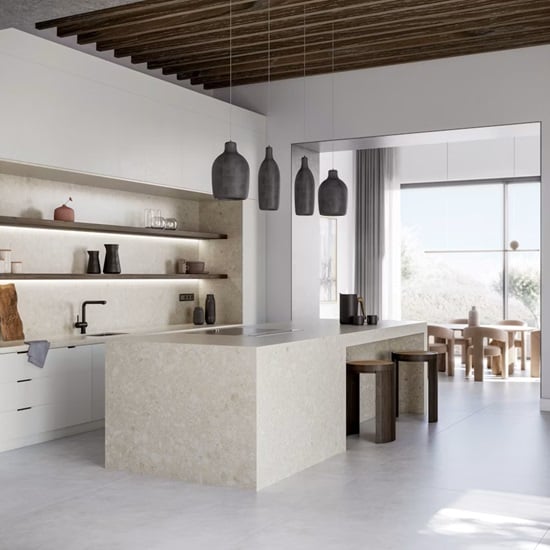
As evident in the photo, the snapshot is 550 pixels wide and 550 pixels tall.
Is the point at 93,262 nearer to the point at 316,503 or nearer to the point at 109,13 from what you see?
the point at 109,13

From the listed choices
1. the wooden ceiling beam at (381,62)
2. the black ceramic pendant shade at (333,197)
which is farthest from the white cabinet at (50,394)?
the wooden ceiling beam at (381,62)

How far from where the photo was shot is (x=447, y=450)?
5.62 meters

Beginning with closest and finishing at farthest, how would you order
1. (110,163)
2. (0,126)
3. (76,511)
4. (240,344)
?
(76,511)
(240,344)
(0,126)
(110,163)

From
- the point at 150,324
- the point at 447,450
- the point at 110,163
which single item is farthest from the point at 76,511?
the point at 150,324

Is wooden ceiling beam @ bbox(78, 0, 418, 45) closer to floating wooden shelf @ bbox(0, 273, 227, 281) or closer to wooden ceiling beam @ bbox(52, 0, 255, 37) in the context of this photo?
wooden ceiling beam @ bbox(52, 0, 255, 37)

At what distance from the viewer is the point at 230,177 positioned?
15.3 ft

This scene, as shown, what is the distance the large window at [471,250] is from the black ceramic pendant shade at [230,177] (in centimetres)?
765

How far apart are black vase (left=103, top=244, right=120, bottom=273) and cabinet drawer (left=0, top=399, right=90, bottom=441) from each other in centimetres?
142

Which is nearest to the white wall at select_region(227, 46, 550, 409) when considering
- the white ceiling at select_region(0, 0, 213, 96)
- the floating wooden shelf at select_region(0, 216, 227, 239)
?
the floating wooden shelf at select_region(0, 216, 227, 239)

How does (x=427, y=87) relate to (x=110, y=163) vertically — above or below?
above

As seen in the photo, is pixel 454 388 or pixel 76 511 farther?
pixel 454 388

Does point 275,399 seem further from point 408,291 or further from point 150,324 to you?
point 408,291

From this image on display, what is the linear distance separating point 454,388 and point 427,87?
336 centimetres

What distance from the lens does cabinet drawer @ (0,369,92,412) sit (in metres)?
5.69
